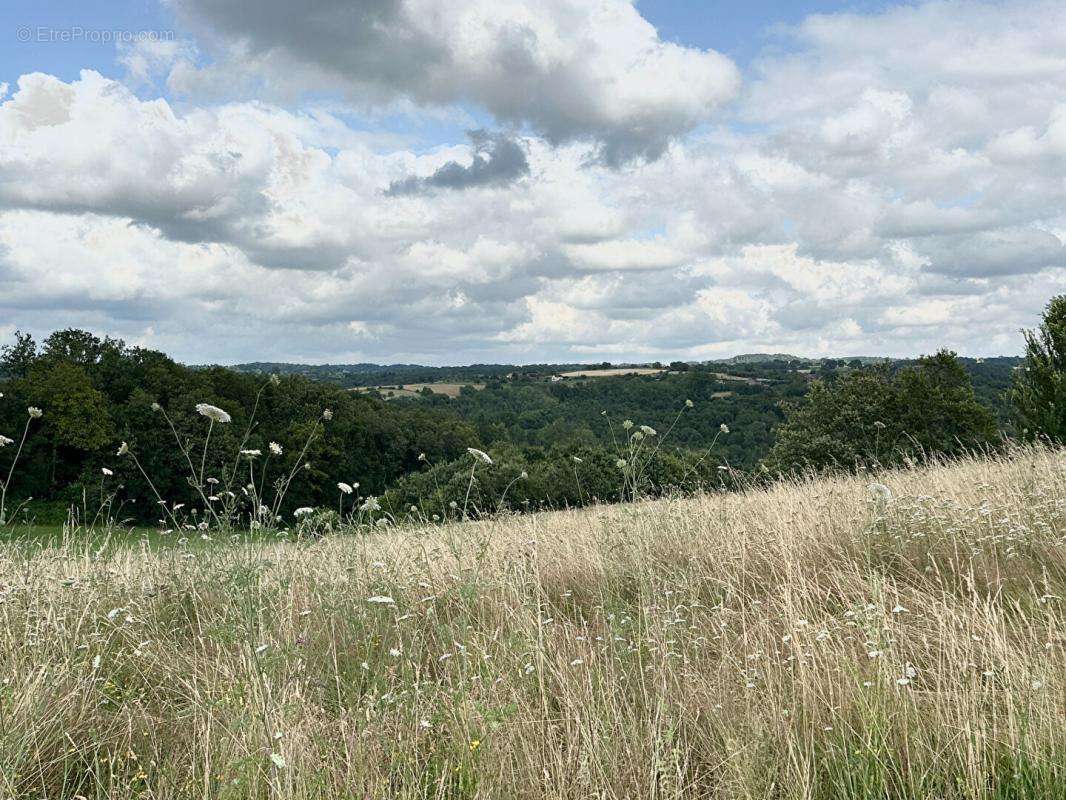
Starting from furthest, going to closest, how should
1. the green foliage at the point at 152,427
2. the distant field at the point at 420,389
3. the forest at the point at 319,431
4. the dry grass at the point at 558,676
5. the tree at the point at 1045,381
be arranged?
1. the distant field at the point at 420,389
2. the green foliage at the point at 152,427
3. the forest at the point at 319,431
4. the tree at the point at 1045,381
5. the dry grass at the point at 558,676

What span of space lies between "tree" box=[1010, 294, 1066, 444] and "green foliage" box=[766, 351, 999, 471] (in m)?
4.55

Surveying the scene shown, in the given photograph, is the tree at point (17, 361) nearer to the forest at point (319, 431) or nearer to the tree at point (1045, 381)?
the forest at point (319, 431)

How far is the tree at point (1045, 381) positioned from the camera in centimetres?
2880

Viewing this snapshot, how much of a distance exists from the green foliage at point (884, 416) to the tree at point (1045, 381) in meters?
4.55

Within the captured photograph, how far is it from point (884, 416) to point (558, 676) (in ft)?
123

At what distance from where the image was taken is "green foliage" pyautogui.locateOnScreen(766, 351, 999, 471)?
35500mm

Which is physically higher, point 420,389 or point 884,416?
point 420,389

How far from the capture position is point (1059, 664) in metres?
3.56

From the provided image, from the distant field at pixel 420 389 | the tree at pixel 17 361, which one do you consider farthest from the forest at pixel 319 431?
the distant field at pixel 420 389

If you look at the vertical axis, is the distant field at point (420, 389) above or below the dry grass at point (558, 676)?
above

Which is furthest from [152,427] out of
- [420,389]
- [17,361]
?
[420,389]

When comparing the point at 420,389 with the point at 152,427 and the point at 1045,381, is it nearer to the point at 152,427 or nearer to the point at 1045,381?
the point at 152,427

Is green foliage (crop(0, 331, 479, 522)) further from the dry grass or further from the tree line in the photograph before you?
the dry grass

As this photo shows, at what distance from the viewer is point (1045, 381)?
99.8ft
